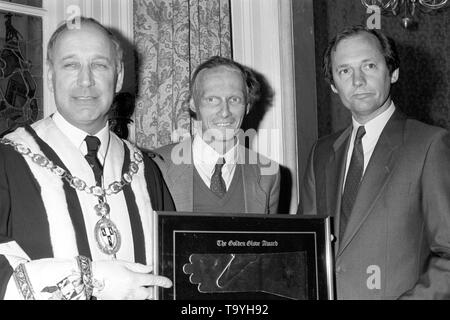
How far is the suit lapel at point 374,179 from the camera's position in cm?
206

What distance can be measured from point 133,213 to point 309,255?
637 mm

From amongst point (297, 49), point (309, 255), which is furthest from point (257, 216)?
point (297, 49)

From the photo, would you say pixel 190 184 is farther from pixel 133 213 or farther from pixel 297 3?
pixel 297 3

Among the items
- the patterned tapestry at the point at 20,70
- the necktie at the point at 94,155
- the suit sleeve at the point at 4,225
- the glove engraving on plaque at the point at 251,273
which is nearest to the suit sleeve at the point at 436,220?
the glove engraving on plaque at the point at 251,273

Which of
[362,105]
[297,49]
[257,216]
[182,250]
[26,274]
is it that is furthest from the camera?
[297,49]

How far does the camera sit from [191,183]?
8.04 ft

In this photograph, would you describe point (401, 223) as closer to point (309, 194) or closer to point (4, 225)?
point (309, 194)

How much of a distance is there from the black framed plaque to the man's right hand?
0.04 m

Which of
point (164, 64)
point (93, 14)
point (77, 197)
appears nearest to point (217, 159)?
point (77, 197)

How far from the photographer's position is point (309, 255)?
1.97 meters

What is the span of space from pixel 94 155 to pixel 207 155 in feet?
2.18

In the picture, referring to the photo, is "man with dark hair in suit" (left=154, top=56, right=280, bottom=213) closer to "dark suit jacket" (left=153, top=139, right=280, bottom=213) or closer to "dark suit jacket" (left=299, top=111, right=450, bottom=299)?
"dark suit jacket" (left=153, top=139, right=280, bottom=213)

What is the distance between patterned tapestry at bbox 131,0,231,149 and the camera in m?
3.44

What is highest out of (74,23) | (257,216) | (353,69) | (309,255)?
(74,23)
